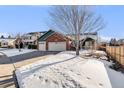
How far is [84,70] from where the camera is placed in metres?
9.43

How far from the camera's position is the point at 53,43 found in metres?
23.7

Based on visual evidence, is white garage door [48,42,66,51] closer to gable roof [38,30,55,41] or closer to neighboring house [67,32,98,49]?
gable roof [38,30,55,41]

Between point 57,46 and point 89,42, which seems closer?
point 57,46

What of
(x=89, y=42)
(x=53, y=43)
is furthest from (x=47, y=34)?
(x=89, y=42)

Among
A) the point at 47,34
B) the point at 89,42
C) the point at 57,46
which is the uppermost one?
the point at 47,34

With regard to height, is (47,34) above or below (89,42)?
above

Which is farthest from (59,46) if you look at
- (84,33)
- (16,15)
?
(16,15)

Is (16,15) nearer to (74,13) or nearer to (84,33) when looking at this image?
(74,13)

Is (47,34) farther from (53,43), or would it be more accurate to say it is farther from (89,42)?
(89,42)

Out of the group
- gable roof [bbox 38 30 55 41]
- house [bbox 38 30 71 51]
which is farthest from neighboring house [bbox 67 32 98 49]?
gable roof [bbox 38 30 55 41]

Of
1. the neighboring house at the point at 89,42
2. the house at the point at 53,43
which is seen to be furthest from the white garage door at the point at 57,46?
the neighboring house at the point at 89,42

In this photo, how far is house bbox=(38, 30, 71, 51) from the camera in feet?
73.5
